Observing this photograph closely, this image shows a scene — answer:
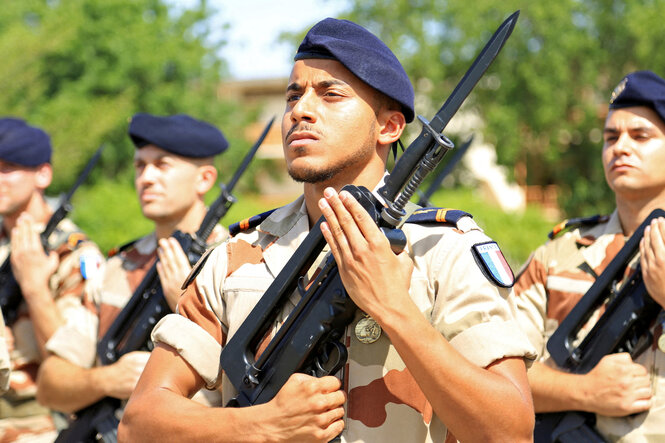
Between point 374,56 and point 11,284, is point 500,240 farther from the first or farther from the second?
point 374,56

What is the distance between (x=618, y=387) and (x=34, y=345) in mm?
3264

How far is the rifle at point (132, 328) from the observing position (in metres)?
4.25

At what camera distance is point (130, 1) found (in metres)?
Result: 26.7

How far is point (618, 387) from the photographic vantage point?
351cm

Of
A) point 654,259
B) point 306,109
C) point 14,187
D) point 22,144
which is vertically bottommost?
point 14,187

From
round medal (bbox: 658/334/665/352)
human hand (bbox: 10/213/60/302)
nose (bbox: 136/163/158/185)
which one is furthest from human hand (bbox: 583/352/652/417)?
human hand (bbox: 10/213/60/302)

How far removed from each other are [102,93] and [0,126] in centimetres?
2142

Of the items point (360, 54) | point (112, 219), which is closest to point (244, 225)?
point (360, 54)

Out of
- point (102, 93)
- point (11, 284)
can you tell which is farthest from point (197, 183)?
point (102, 93)

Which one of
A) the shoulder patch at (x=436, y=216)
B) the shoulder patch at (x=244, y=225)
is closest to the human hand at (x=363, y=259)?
the shoulder patch at (x=436, y=216)

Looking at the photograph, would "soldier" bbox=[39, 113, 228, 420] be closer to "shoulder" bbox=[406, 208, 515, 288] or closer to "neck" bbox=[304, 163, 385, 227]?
"neck" bbox=[304, 163, 385, 227]

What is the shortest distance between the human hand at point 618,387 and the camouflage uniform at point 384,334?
4.19ft

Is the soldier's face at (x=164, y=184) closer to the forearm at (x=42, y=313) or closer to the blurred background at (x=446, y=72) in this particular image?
the forearm at (x=42, y=313)

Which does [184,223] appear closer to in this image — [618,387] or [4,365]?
[4,365]
